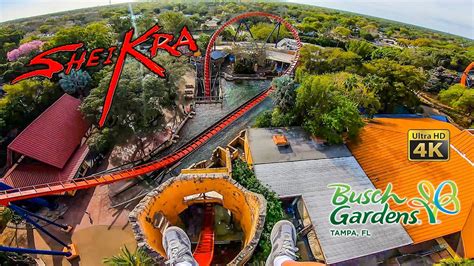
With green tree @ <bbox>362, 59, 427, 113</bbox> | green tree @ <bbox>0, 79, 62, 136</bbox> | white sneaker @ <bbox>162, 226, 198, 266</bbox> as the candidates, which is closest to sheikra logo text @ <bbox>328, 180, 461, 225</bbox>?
white sneaker @ <bbox>162, 226, 198, 266</bbox>

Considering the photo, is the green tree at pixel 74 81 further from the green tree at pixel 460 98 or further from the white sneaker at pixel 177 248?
the green tree at pixel 460 98

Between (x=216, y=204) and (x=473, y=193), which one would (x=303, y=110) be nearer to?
(x=216, y=204)

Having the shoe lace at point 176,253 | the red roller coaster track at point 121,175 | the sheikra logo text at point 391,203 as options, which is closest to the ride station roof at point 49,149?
the red roller coaster track at point 121,175

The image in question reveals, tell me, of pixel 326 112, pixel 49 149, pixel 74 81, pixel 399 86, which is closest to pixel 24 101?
pixel 74 81

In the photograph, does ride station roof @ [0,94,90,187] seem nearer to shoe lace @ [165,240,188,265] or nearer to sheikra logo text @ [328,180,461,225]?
shoe lace @ [165,240,188,265]

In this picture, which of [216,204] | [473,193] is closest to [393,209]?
[473,193]

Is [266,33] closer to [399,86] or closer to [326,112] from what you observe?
[399,86]

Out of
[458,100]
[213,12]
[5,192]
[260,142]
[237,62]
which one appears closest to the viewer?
[5,192]
